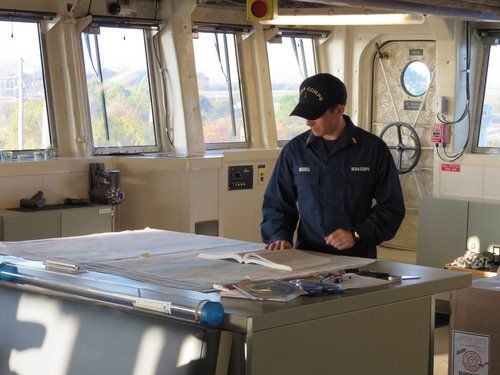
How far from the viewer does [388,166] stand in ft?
13.6

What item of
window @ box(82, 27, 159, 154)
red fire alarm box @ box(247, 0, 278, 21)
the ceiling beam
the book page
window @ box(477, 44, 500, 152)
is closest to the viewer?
the book page

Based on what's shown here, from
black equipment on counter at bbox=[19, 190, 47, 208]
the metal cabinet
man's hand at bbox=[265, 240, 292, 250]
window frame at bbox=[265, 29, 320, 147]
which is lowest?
the metal cabinet

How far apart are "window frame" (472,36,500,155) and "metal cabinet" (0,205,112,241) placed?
410cm

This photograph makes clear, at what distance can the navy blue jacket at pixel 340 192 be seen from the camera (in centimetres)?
411

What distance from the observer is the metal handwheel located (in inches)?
380

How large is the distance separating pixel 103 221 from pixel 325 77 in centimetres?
364

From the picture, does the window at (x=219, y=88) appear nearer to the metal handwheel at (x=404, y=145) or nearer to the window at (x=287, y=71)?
the window at (x=287, y=71)

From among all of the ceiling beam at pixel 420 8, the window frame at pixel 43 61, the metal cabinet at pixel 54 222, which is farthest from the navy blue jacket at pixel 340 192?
the window frame at pixel 43 61

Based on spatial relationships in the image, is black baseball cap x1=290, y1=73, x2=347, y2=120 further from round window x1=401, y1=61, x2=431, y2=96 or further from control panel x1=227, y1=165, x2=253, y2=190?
round window x1=401, y1=61, x2=431, y2=96

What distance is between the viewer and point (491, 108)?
9219 mm

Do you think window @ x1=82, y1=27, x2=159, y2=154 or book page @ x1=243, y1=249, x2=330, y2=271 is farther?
window @ x1=82, y1=27, x2=159, y2=154

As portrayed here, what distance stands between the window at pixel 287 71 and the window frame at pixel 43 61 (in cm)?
286

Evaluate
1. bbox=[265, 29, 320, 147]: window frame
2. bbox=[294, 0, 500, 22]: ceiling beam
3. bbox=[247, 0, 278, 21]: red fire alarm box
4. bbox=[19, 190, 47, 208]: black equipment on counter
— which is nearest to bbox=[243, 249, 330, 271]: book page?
bbox=[294, 0, 500, 22]: ceiling beam

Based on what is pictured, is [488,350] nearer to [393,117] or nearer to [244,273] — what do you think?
A: [244,273]
